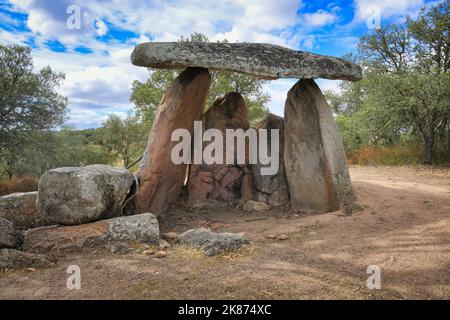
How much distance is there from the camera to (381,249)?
5.33 m

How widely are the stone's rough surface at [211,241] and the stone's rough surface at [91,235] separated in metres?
0.51

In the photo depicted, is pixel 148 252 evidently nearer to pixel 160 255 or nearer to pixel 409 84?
pixel 160 255

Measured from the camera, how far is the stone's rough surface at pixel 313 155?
7.89 meters

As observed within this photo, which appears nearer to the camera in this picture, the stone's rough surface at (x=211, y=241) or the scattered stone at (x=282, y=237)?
the stone's rough surface at (x=211, y=241)

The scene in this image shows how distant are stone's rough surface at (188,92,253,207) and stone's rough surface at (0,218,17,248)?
13.4 ft

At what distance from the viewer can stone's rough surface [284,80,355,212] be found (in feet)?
25.9

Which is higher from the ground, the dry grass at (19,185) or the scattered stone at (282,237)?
the dry grass at (19,185)

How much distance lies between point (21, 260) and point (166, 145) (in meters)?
4.10

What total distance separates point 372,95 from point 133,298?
15.2 metres

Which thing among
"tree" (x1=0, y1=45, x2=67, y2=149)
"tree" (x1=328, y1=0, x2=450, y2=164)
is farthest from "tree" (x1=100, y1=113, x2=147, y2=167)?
"tree" (x1=328, y1=0, x2=450, y2=164)

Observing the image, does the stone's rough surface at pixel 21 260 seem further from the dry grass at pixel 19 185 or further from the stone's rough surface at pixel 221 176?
the dry grass at pixel 19 185

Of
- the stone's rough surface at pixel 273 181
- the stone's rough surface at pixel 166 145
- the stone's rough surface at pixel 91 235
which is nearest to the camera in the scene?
the stone's rough surface at pixel 91 235

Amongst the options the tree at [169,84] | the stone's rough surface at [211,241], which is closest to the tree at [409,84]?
the tree at [169,84]

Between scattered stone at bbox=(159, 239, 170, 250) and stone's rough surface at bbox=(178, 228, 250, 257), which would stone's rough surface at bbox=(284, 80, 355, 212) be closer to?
stone's rough surface at bbox=(178, 228, 250, 257)
